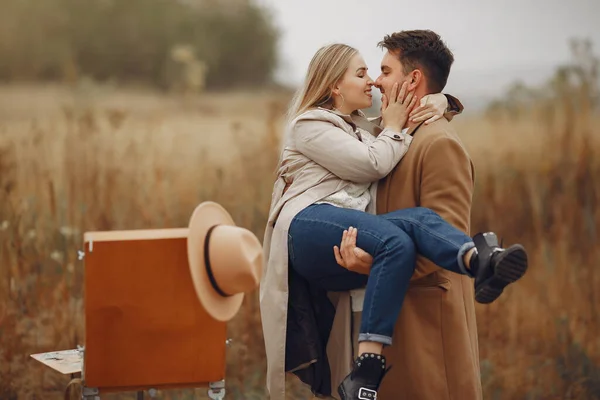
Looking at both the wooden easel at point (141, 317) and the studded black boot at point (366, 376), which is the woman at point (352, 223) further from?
the wooden easel at point (141, 317)

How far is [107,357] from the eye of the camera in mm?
3537

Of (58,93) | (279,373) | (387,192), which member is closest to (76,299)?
(58,93)

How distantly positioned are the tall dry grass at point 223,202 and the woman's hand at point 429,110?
2222 mm

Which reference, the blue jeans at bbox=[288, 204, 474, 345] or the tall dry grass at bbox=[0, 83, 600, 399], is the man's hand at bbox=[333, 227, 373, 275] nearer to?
the blue jeans at bbox=[288, 204, 474, 345]

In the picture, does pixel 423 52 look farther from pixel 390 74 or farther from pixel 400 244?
pixel 400 244

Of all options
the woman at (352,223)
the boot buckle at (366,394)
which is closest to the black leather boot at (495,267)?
the woman at (352,223)

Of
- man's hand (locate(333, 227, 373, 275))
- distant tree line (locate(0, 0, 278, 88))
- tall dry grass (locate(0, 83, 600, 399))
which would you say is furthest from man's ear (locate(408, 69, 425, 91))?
distant tree line (locate(0, 0, 278, 88))

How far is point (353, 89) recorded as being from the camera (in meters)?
3.98

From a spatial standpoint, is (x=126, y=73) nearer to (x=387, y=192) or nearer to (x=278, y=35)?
(x=278, y=35)

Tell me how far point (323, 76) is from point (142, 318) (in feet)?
4.05

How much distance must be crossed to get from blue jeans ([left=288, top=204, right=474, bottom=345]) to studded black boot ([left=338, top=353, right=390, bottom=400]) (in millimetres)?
71

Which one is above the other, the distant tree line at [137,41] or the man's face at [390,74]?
the distant tree line at [137,41]

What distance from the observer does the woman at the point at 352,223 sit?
342cm

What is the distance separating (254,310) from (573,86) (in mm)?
2993
